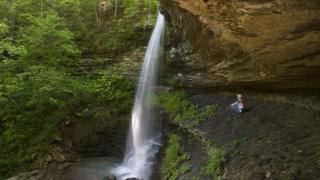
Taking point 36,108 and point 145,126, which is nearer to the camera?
point 36,108

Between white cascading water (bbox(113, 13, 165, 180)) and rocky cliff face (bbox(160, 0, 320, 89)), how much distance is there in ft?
4.58

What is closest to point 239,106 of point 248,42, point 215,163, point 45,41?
point 215,163

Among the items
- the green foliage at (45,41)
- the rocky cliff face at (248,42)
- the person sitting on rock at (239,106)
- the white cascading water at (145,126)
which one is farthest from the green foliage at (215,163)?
the green foliage at (45,41)

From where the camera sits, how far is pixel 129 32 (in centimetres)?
1652

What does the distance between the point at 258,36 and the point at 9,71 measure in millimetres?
9158

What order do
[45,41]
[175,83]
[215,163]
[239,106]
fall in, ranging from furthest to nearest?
1. [175,83]
2. [45,41]
3. [239,106]
4. [215,163]

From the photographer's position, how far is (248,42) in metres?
8.57

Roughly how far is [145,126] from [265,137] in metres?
5.12

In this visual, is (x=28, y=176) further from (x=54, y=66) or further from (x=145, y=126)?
(x=145, y=126)

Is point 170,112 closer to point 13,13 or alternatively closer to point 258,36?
point 258,36

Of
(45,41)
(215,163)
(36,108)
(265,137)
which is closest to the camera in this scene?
(215,163)

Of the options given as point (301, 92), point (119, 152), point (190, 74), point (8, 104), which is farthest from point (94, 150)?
point (301, 92)

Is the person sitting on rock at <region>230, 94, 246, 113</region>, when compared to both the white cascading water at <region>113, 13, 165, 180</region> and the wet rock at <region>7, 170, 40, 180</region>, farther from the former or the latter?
the wet rock at <region>7, 170, 40, 180</region>

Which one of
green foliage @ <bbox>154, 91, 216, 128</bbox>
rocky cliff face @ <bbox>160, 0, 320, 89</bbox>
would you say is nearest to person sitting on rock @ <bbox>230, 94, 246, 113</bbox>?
rocky cliff face @ <bbox>160, 0, 320, 89</bbox>
